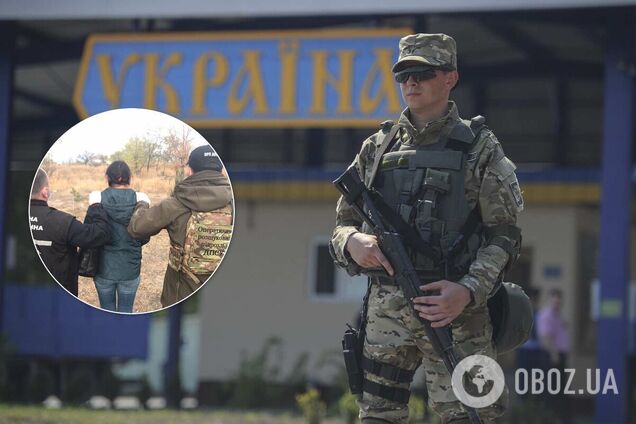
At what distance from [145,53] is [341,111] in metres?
1.96

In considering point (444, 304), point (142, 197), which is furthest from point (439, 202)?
point (142, 197)

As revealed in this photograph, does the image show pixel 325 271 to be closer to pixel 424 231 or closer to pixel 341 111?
pixel 341 111

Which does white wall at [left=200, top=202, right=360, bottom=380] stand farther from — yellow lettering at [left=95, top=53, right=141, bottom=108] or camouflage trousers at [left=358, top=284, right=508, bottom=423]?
camouflage trousers at [left=358, top=284, right=508, bottom=423]

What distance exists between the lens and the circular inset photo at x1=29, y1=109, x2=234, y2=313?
4.10 m

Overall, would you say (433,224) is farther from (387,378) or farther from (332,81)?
(332,81)

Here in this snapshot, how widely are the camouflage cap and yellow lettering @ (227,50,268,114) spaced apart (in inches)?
283

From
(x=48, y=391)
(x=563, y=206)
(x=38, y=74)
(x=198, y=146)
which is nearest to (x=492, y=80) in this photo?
(x=563, y=206)

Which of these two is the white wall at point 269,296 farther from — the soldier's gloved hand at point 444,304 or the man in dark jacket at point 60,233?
the soldier's gloved hand at point 444,304

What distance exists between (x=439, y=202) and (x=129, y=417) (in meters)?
6.78

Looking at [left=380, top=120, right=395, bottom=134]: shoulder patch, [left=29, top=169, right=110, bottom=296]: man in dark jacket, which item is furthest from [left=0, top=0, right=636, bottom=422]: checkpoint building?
[left=29, top=169, right=110, bottom=296]: man in dark jacket

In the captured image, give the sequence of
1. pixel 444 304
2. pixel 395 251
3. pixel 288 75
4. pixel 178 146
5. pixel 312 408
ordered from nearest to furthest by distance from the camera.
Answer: pixel 444 304
pixel 395 251
pixel 178 146
pixel 312 408
pixel 288 75

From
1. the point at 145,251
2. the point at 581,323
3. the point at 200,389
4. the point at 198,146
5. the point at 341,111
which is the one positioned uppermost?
the point at 341,111

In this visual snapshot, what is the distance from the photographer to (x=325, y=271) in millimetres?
15773

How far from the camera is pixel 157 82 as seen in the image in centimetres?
1122
